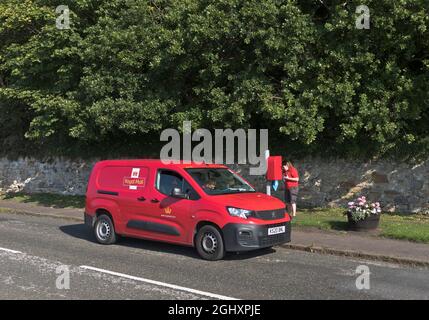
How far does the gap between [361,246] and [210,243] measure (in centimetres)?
333

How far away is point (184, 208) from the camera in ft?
32.1

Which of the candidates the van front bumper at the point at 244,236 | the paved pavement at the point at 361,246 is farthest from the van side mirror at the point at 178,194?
the paved pavement at the point at 361,246

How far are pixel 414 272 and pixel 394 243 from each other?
2.18m

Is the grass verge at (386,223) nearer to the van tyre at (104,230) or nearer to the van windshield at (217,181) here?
the van windshield at (217,181)

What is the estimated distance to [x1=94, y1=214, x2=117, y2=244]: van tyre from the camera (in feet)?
36.9

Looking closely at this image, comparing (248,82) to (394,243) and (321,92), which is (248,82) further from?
(394,243)

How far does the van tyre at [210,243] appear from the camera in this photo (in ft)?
30.6

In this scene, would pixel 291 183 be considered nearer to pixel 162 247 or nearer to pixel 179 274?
A: pixel 162 247

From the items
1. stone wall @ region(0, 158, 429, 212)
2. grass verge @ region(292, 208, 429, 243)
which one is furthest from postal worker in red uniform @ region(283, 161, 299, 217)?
stone wall @ region(0, 158, 429, 212)

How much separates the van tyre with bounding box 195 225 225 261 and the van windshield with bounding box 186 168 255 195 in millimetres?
763

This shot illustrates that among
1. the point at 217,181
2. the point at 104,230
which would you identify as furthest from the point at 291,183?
the point at 104,230

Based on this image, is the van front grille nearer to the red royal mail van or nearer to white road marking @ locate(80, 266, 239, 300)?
the red royal mail van

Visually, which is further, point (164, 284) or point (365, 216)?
point (365, 216)
